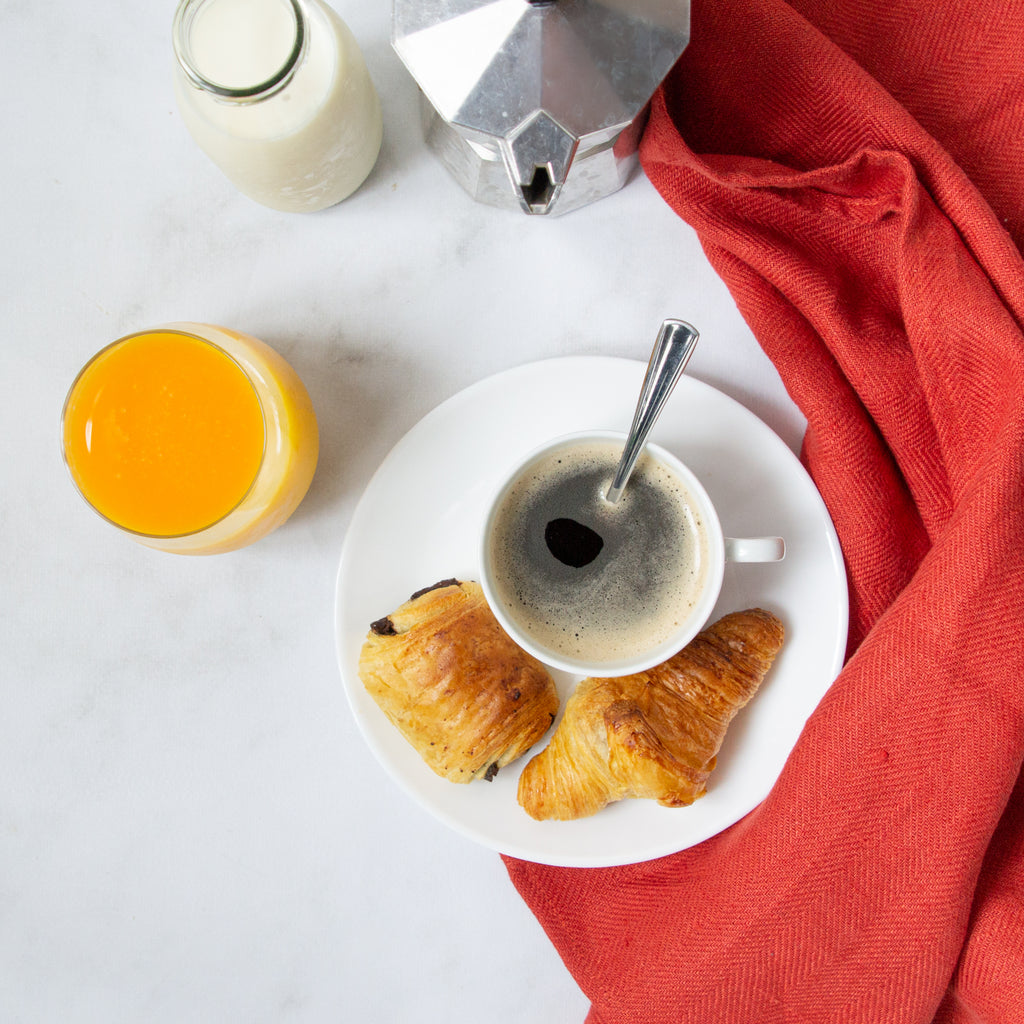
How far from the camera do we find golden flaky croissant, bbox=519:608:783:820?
105 centimetres

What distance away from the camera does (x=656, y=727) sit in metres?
1.08

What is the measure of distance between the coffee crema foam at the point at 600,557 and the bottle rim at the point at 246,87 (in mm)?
503

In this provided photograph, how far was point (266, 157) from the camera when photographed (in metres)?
1.02

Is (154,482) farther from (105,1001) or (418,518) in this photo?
(105,1001)

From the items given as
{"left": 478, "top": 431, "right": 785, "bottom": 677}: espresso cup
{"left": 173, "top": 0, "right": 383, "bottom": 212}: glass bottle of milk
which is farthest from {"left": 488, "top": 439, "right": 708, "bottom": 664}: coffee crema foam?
{"left": 173, "top": 0, "right": 383, "bottom": 212}: glass bottle of milk

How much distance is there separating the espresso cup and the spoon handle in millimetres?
31

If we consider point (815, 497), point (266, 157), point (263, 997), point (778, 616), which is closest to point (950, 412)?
point (815, 497)

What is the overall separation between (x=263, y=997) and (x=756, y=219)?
4.22 ft

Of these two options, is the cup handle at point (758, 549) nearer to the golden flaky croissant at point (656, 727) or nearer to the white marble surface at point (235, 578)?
the golden flaky croissant at point (656, 727)

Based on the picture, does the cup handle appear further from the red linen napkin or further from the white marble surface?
the white marble surface

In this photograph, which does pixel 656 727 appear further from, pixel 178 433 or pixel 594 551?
pixel 178 433

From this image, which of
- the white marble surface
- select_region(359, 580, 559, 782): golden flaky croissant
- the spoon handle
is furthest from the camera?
the white marble surface

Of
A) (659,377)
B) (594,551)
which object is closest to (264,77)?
(659,377)

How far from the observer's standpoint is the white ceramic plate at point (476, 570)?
114 centimetres
